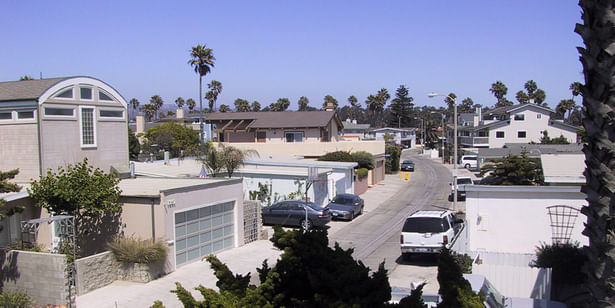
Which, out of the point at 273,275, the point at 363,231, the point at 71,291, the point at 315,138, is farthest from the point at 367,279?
the point at 315,138

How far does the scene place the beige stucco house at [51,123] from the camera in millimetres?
19281

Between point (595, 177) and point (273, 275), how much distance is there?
12.0ft

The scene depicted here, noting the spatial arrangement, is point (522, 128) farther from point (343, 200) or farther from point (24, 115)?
point (24, 115)

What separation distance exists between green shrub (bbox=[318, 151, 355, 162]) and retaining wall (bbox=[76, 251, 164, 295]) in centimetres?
2569

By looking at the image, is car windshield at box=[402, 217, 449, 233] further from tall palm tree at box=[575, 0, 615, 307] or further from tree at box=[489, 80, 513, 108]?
tree at box=[489, 80, 513, 108]

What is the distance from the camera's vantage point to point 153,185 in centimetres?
1892

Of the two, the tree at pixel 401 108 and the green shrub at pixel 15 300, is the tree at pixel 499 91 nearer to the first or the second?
the tree at pixel 401 108

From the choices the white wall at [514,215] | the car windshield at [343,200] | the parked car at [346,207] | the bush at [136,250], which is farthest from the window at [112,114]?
the white wall at [514,215]

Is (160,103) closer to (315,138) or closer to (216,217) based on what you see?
(315,138)

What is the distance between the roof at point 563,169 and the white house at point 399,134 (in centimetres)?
8147

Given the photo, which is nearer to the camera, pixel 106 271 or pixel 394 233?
pixel 106 271

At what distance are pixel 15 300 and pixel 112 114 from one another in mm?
11185

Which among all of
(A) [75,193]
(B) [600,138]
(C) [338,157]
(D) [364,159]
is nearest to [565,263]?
(B) [600,138]

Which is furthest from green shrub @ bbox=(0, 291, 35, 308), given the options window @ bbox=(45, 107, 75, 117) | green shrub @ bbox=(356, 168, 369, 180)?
green shrub @ bbox=(356, 168, 369, 180)
